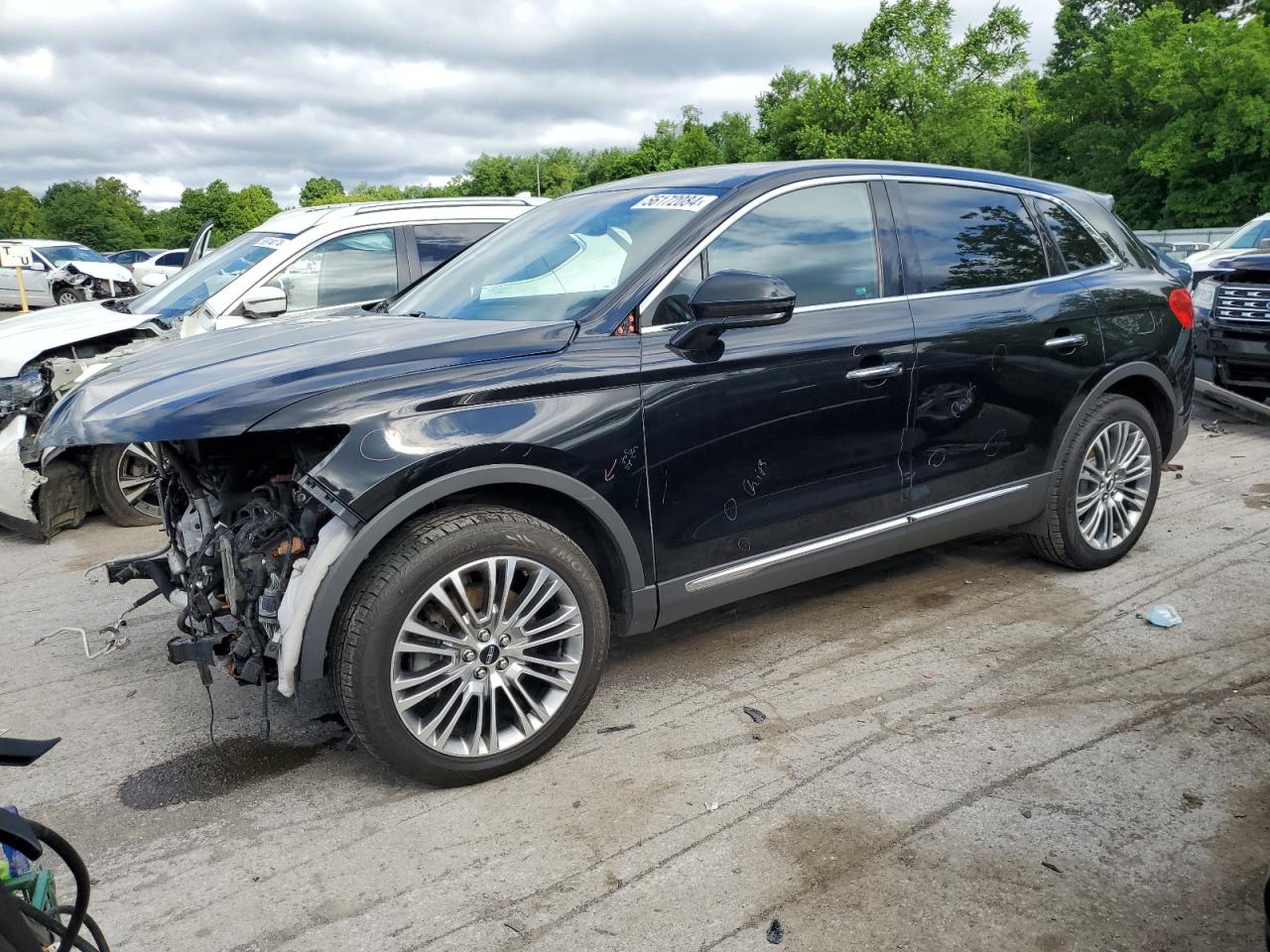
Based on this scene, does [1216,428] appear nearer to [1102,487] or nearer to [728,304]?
[1102,487]

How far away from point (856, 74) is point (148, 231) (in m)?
50.2

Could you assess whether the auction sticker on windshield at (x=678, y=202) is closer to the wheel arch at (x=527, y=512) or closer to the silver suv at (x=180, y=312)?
the wheel arch at (x=527, y=512)

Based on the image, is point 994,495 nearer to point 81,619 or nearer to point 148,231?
point 81,619

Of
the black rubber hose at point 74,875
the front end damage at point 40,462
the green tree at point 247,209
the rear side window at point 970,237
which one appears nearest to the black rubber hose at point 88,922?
the black rubber hose at point 74,875

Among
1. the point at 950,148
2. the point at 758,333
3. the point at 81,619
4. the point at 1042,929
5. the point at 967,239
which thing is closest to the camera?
the point at 1042,929

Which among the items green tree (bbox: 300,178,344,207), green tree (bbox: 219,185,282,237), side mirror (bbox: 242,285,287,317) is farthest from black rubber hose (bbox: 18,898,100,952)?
green tree (bbox: 300,178,344,207)

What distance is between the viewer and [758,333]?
3.65 m

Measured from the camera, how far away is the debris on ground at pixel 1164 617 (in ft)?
14.2

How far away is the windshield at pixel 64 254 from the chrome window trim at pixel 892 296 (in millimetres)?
27911

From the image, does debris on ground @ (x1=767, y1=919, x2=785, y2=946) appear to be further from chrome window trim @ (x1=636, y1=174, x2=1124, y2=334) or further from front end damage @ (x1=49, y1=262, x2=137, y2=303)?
front end damage @ (x1=49, y1=262, x2=137, y2=303)

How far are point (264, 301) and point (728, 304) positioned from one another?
3.91 metres

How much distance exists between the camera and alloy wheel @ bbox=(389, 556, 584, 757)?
3.06m

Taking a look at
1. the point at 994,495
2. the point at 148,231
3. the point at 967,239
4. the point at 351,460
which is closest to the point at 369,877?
the point at 351,460

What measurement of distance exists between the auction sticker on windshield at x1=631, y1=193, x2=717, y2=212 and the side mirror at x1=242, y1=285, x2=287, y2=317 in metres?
3.18
